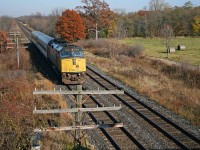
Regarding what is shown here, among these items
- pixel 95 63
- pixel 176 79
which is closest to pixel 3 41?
pixel 95 63

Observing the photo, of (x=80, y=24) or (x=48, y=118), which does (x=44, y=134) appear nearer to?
(x=48, y=118)

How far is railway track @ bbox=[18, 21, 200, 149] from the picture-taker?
12000mm

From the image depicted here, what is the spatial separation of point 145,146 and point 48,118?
4706mm

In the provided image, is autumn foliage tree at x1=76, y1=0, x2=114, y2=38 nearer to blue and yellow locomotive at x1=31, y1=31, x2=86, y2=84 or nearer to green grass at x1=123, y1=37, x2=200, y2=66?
green grass at x1=123, y1=37, x2=200, y2=66

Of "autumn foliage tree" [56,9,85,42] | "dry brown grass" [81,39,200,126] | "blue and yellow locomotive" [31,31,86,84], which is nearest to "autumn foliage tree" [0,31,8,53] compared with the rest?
"dry brown grass" [81,39,200,126]

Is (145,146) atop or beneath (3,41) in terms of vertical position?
beneath

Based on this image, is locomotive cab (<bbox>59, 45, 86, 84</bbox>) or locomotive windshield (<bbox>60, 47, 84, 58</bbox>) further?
locomotive windshield (<bbox>60, 47, 84, 58</bbox>)

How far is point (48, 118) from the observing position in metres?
14.0

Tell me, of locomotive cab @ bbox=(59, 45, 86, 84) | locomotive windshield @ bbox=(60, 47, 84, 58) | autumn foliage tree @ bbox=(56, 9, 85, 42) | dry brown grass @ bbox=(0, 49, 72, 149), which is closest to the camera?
dry brown grass @ bbox=(0, 49, 72, 149)

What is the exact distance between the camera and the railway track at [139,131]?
12.0 m

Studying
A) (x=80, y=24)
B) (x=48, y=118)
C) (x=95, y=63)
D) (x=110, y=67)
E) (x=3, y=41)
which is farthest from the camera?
(x=80, y=24)

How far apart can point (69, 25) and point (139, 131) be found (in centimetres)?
3481

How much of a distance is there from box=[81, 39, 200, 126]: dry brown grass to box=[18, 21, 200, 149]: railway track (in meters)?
1.59

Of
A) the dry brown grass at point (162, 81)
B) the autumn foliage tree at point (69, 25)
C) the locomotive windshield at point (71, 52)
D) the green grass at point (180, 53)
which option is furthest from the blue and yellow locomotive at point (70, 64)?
the autumn foliage tree at point (69, 25)
